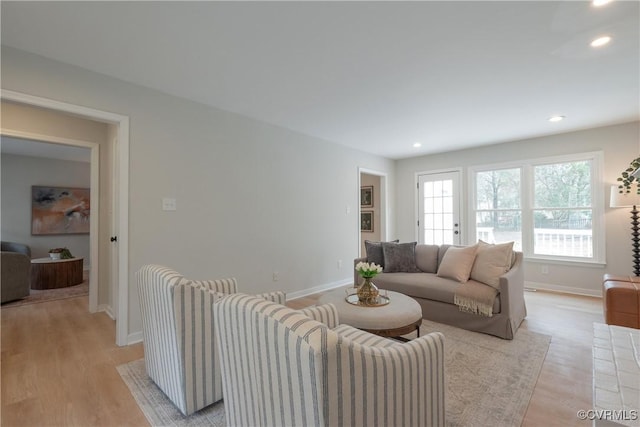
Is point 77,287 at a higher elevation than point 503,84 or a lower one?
lower

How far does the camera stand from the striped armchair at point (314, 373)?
0.86 meters

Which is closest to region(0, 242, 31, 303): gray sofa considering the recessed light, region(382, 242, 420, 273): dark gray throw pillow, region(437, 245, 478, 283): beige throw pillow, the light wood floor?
the light wood floor

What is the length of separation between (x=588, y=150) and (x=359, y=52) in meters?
4.12

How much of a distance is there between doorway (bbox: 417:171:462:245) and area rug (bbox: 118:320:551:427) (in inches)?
115

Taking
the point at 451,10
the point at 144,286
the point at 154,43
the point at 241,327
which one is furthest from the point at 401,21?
the point at 144,286

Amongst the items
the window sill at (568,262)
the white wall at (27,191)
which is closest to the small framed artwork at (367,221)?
the window sill at (568,262)

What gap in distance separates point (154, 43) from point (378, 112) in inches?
93.2

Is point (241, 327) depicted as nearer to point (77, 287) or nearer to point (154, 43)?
point (154, 43)

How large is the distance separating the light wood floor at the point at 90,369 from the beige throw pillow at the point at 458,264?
83 centimetres

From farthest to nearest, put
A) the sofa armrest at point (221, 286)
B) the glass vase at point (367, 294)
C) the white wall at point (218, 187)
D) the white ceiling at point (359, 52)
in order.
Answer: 1. the white wall at point (218, 187)
2. the glass vase at point (367, 294)
3. the sofa armrest at point (221, 286)
4. the white ceiling at point (359, 52)

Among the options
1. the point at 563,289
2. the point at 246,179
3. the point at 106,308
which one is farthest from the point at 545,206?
the point at 106,308

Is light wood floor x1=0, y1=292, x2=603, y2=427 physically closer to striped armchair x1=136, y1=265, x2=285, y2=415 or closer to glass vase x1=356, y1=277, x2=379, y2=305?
striped armchair x1=136, y1=265, x2=285, y2=415

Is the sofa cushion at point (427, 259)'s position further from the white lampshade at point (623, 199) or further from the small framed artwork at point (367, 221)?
the small framed artwork at point (367, 221)

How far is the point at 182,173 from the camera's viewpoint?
302 centimetres
